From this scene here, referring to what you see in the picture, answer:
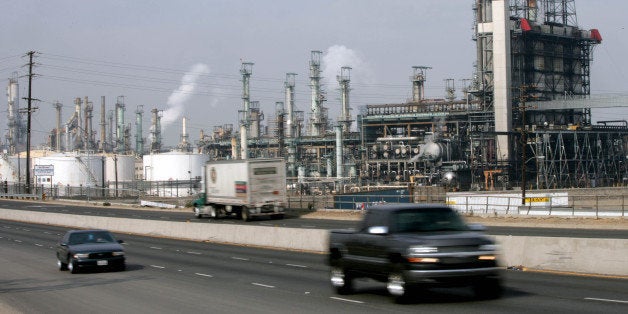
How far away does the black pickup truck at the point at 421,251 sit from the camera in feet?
44.6

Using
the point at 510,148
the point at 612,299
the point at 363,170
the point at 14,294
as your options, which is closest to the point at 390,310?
the point at 612,299

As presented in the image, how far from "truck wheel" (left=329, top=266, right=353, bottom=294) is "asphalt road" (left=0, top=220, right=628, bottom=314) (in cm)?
23

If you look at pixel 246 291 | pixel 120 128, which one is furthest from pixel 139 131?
pixel 246 291

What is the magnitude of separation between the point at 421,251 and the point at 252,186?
125 ft

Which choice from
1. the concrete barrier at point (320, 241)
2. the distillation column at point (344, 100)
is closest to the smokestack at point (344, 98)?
the distillation column at point (344, 100)

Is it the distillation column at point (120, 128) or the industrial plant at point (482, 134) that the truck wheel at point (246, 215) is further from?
the distillation column at point (120, 128)

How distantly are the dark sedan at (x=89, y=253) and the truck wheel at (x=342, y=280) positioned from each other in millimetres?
11149

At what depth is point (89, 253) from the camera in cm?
2517

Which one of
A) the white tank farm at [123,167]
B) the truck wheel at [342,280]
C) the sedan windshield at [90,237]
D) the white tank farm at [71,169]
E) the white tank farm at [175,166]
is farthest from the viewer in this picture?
the white tank farm at [123,167]

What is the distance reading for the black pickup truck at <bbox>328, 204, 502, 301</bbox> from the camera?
13.6 meters

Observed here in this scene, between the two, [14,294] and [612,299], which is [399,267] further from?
[14,294]

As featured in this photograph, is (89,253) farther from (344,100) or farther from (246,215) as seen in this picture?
(344,100)

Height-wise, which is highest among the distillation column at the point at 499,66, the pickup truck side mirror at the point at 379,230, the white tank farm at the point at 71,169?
the distillation column at the point at 499,66

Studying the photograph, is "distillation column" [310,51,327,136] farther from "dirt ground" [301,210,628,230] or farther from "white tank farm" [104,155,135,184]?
"dirt ground" [301,210,628,230]
